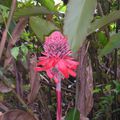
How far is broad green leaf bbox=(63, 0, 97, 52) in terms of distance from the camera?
800mm

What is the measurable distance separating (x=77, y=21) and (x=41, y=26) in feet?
1.38

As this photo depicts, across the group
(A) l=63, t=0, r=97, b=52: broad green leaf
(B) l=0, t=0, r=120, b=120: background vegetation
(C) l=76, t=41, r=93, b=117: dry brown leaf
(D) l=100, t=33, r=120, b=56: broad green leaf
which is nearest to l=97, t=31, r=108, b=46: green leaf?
(B) l=0, t=0, r=120, b=120: background vegetation

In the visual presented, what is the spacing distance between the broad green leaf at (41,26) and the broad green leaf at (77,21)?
37 cm

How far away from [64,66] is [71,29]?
0.13 m

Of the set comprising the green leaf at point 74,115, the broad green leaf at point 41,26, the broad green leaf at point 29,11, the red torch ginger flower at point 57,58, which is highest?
the broad green leaf at point 29,11

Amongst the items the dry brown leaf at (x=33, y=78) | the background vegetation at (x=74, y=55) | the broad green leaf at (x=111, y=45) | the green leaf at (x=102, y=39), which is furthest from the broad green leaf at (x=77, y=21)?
the green leaf at (x=102, y=39)

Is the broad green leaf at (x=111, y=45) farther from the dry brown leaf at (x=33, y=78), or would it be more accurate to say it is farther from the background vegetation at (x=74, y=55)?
the dry brown leaf at (x=33, y=78)

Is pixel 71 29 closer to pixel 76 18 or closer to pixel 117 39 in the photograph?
pixel 76 18

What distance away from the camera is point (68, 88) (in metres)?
1.63

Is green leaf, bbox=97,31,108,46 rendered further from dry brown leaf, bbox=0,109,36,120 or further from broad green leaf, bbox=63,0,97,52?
broad green leaf, bbox=63,0,97,52

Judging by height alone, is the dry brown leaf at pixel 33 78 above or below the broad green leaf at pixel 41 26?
below

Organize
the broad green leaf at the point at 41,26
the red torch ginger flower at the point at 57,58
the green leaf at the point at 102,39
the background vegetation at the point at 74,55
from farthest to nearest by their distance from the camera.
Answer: the green leaf at the point at 102,39 → the broad green leaf at the point at 41,26 → the background vegetation at the point at 74,55 → the red torch ginger flower at the point at 57,58

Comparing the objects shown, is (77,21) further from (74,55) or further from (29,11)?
(29,11)

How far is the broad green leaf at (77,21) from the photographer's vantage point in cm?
80
